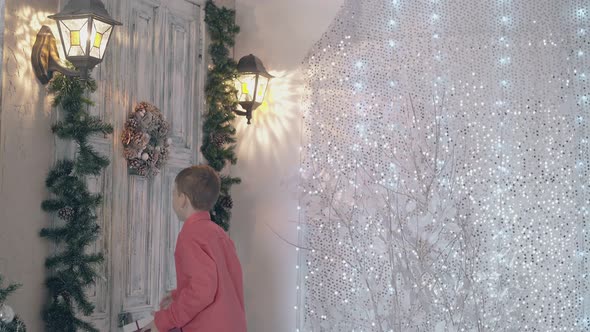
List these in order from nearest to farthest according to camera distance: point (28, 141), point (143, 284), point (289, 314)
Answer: point (28, 141) < point (143, 284) < point (289, 314)

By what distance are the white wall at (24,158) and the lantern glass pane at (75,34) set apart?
146 millimetres

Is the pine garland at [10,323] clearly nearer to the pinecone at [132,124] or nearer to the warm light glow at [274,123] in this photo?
the pinecone at [132,124]

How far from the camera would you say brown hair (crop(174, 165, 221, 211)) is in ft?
9.81

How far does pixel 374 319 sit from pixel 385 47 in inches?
57.2

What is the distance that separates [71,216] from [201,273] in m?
0.72

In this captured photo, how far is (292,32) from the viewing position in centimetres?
452

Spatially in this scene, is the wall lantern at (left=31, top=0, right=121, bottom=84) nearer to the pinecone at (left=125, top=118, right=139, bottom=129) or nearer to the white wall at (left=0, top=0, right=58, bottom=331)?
the white wall at (left=0, top=0, right=58, bottom=331)

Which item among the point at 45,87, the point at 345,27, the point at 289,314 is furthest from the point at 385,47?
the point at 45,87

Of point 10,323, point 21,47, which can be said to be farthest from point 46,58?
point 10,323

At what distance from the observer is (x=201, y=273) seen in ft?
9.28

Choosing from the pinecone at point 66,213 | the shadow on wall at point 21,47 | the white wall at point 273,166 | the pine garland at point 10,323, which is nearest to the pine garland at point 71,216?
the pinecone at point 66,213

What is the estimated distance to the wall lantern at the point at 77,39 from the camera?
3070mm

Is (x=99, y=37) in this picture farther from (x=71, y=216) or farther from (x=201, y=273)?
(x=201, y=273)

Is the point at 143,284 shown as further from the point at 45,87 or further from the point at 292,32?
the point at 292,32
